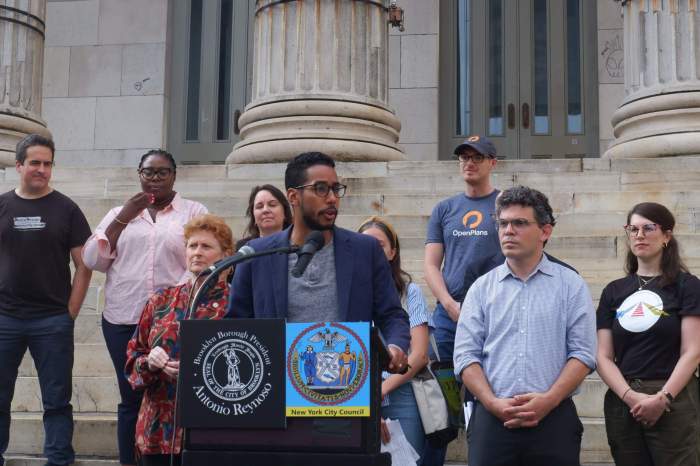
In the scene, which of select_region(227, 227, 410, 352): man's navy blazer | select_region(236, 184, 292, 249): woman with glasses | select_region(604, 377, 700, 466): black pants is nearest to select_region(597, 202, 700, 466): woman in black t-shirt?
select_region(604, 377, 700, 466): black pants

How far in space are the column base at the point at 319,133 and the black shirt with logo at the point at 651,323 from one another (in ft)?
17.0

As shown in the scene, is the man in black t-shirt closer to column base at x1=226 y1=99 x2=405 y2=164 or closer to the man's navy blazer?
the man's navy blazer

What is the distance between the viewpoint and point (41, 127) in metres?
11.9

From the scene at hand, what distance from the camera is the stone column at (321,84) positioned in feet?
33.5

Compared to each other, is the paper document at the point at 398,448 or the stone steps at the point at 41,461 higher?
the paper document at the point at 398,448

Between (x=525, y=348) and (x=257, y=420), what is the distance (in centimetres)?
147

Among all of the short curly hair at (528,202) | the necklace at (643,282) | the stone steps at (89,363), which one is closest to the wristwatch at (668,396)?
the necklace at (643,282)

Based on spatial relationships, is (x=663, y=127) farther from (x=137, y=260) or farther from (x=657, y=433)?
(x=137, y=260)

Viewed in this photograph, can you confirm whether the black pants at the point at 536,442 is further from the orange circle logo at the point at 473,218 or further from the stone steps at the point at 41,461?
the stone steps at the point at 41,461

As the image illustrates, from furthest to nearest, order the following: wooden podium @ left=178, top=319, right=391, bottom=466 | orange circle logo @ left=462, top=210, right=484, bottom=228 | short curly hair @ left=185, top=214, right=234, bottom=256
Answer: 1. orange circle logo @ left=462, top=210, right=484, bottom=228
2. short curly hair @ left=185, top=214, right=234, bottom=256
3. wooden podium @ left=178, top=319, right=391, bottom=466

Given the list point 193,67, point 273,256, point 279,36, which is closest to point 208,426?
point 273,256

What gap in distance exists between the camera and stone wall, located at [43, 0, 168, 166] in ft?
50.2

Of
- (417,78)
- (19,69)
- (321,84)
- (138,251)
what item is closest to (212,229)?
(138,251)

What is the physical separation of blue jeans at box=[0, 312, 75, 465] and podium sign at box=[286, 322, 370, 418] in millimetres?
3052
